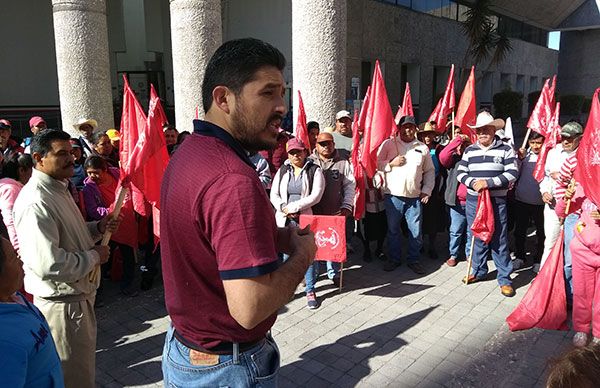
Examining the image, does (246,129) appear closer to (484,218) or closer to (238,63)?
(238,63)

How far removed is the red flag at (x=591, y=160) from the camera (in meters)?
3.84

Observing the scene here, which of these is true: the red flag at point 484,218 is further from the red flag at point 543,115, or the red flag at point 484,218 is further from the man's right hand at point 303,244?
the man's right hand at point 303,244

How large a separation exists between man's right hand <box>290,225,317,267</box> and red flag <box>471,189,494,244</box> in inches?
157

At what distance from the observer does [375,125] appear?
19.8 ft

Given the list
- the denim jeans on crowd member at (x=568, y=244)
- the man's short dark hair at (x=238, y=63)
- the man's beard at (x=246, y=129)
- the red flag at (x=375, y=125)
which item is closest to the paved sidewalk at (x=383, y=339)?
the denim jeans on crowd member at (x=568, y=244)

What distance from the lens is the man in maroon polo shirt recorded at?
1.34 m

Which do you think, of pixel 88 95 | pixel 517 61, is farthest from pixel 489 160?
pixel 517 61

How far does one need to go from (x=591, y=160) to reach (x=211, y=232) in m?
3.77

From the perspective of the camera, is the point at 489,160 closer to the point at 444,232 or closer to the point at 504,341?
the point at 504,341

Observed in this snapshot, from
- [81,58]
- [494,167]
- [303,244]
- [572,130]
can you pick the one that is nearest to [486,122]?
[494,167]

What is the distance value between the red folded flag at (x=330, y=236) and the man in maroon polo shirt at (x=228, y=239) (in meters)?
3.29

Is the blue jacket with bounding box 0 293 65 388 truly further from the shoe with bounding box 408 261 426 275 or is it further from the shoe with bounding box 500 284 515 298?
the shoe with bounding box 408 261 426 275

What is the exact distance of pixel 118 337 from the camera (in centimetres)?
434

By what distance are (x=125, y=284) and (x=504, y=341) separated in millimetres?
4117
